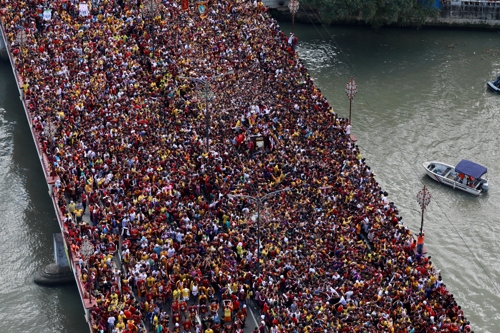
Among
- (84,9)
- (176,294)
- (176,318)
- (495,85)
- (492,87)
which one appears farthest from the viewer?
(495,85)

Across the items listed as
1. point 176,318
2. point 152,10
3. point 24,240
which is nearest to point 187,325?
point 176,318

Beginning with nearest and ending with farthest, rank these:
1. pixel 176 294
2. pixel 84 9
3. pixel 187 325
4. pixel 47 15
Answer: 1. pixel 187 325
2. pixel 176 294
3. pixel 47 15
4. pixel 84 9

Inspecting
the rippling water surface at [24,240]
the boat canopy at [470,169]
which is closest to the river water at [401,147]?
the rippling water surface at [24,240]

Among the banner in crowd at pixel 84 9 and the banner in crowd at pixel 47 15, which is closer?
the banner in crowd at pixel 47 15

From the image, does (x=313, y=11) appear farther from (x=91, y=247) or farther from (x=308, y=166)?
(x=91, y=247)

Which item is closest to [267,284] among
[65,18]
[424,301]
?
[424,301]

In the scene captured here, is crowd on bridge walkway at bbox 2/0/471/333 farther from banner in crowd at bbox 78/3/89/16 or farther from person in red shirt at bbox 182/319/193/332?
banner in crowd at bbox 78/3/89/16

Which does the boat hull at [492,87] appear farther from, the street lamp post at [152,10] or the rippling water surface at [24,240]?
the rippling water surface at [24,240]

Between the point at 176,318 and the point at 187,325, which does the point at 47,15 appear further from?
the point at 187,325
